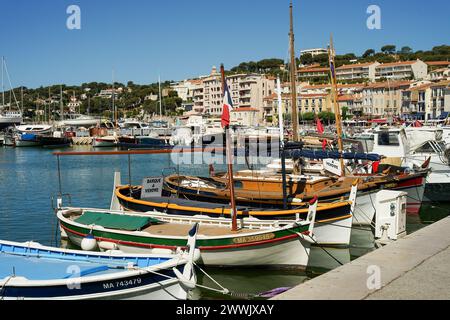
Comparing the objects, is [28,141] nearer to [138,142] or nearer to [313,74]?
[138,142]

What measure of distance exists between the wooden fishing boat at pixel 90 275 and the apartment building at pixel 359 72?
158m

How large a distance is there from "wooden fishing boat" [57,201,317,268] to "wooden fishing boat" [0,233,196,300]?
3347 mm

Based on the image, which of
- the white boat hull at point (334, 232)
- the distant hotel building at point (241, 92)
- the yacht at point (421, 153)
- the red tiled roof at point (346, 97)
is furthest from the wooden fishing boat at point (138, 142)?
the white boat hull at point (334, 232)

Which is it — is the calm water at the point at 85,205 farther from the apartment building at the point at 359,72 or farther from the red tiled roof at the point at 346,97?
the apartment building at the point at 359,72

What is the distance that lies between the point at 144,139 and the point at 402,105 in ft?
194

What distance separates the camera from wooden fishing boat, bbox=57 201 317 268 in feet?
50.2

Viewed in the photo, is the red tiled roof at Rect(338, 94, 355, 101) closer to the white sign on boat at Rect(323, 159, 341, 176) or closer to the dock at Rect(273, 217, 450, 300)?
the white sign on boat at Rect(323, 159, 341, 176)

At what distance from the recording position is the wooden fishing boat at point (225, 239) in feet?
50.2

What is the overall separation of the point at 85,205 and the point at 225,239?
1828cm

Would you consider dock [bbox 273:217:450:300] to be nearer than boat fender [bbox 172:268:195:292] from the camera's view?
Yes

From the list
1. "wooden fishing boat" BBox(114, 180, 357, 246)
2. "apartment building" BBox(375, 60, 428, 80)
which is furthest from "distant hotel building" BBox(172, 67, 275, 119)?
"wooden fishing boat" BBox(114, 180, 357, 246)

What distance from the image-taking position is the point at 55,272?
35.4 feet

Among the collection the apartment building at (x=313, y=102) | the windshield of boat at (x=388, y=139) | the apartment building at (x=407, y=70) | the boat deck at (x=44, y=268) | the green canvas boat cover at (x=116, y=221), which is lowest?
the green canvas boat cover at (x=116, y=221)
